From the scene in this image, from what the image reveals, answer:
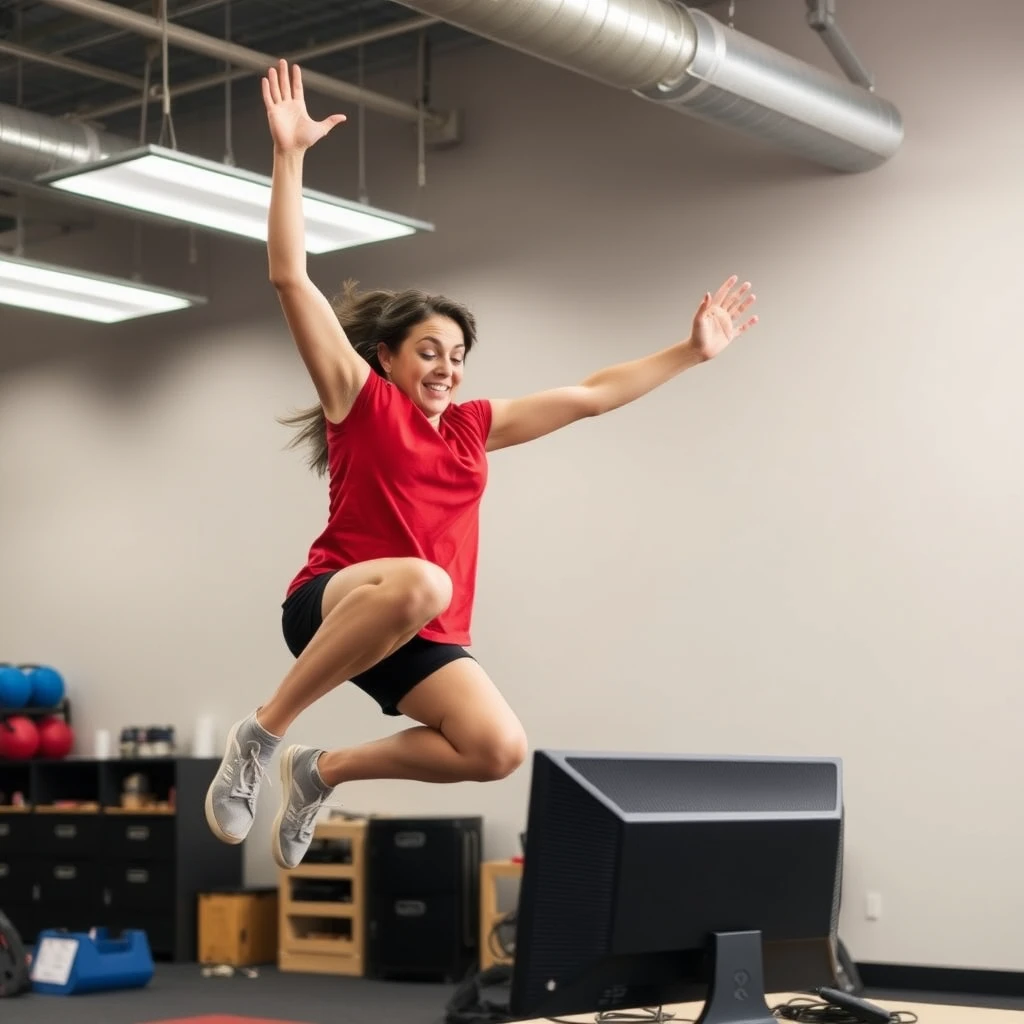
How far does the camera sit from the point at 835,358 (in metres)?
6.99

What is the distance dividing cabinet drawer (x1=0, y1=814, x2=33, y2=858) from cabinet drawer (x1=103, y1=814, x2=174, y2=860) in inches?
26.5

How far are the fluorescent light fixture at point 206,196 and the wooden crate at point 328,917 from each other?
9.52ft

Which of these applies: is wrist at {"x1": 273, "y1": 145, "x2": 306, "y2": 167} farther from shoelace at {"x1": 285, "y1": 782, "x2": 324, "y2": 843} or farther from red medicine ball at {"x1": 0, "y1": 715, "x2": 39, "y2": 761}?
red medicine ball at {"x1": 0, "y1": 715, "x2": 39, "y2": 761}

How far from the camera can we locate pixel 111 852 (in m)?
8.66

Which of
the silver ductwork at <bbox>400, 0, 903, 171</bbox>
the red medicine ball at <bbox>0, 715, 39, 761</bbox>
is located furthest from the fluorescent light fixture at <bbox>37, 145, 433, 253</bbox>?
the red medicine ball at <bbox>0, 715, 39, 761</bbox>

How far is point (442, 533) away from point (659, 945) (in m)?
1.22

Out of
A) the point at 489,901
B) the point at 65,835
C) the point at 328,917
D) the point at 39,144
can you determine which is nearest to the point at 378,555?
the point at 489,901

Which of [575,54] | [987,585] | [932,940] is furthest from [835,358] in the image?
[932,940]

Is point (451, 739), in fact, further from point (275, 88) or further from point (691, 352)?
point (275, 88)

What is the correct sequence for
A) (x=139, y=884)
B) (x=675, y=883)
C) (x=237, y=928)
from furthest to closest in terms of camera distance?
(x=139, y=884)
(x=237, y=928)
(x=675, y=883)

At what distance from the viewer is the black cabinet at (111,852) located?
840 centimetres

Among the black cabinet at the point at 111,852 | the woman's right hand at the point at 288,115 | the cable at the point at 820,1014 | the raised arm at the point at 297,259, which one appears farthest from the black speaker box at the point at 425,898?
the woman's right hand at the point at 288,115

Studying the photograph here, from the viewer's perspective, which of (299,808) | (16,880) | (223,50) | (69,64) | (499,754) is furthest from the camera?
(16,880)

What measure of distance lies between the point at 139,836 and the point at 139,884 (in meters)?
0.25
